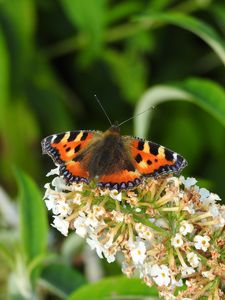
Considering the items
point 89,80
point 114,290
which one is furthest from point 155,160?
point 89,80

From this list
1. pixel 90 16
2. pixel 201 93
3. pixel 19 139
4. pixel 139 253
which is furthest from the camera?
pixel 19 139

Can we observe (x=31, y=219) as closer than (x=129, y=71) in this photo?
Yes

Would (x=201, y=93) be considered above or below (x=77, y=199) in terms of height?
above

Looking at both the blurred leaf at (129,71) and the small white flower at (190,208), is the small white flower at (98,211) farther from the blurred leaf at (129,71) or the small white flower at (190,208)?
the blurred leaf at (129,71)

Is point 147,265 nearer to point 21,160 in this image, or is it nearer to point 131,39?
point 21,160

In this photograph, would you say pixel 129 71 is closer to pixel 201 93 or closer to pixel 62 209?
pixel 201 93

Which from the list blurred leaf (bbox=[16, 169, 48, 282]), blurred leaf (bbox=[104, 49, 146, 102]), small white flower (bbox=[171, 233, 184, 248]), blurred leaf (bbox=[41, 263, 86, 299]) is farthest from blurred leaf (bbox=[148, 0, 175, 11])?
small white flower (bbox=[171, 233, 184, 248])

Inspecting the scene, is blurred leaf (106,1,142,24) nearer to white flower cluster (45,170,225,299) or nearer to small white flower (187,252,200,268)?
white flower cluster (45,170,225,299)
